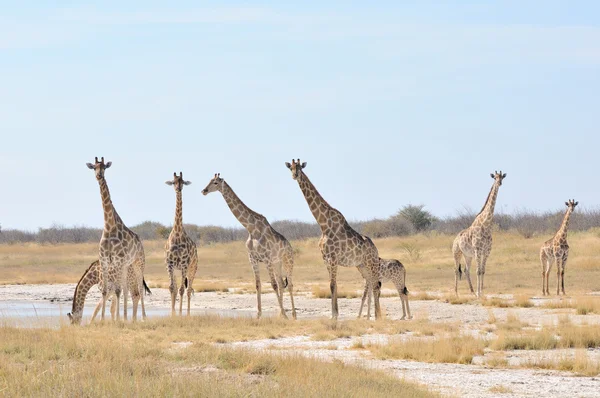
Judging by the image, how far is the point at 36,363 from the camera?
12383mm

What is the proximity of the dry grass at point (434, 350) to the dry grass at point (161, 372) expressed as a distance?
6.94ft

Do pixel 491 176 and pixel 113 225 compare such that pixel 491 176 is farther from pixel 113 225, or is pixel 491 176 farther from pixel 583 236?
pixel 583 236

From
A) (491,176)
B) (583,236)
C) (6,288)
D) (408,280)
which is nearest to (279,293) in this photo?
(491,176)

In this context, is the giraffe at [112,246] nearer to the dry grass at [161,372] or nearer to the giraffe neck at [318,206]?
the dry grass at [161,372]

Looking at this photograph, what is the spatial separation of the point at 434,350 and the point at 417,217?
5284cm

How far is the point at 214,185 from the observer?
20.1 meters

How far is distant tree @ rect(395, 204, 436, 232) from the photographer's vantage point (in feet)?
216

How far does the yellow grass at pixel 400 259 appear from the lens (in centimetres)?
3141

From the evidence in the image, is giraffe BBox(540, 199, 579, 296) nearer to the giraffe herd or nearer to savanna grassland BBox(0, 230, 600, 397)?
savanna grassland BBox(0, 230, 600, 397)

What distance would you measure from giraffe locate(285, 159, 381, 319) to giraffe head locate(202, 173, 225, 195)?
1.51 meters

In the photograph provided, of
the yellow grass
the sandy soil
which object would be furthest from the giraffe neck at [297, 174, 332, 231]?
the yellow grass

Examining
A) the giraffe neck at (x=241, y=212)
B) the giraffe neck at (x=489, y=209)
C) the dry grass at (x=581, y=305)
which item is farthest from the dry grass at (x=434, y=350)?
the giraffe neck at (x=489, y=209)

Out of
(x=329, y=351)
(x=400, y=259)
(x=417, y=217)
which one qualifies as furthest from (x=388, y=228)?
(x=329, y=351)

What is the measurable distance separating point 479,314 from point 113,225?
7.90 m
